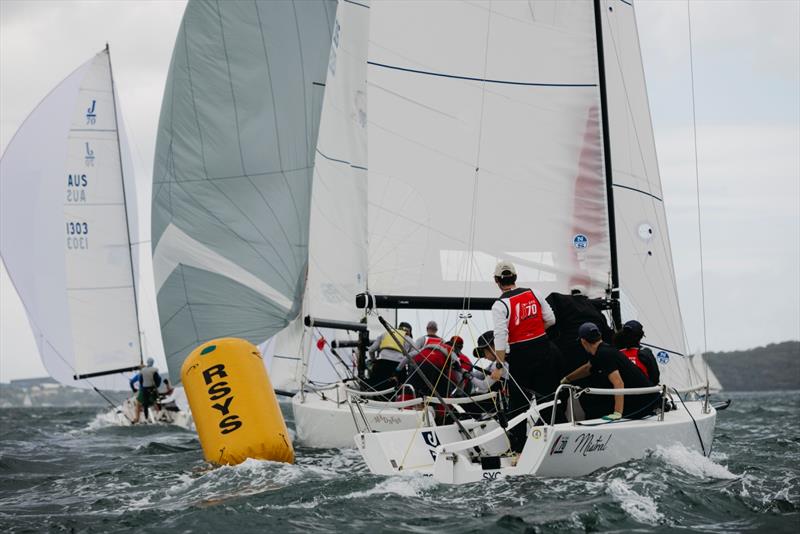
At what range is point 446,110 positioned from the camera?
10.5 m

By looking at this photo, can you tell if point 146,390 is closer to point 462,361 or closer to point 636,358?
point 462,361

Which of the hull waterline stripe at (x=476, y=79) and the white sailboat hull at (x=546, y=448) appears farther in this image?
the hull waterline stripe at (x=476, y=79)

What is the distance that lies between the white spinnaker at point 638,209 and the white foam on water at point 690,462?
235 cm

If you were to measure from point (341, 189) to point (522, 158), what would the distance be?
13.6 ft

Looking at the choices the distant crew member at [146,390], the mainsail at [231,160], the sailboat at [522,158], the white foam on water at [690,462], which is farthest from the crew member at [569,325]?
the distant crew member at [146,390]

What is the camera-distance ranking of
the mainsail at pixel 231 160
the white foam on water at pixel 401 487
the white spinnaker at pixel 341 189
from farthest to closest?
the mainsail at pixel 231 160, the white spinnaker at pixel 341 189, the white foam on water at pixel 401 487

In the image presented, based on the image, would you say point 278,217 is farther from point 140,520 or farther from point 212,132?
point 140,520

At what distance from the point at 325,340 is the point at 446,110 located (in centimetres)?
507

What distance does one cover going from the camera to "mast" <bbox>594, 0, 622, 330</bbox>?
9.95m

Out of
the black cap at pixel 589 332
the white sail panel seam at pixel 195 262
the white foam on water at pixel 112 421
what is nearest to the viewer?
the black cap at pixel 589 332

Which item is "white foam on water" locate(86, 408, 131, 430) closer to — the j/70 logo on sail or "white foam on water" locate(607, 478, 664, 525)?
the j/70 logo on sail

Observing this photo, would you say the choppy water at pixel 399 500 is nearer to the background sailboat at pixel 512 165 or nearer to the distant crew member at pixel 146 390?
the background sailboat at pixel 512 165

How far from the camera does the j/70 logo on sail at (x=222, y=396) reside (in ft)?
28.3

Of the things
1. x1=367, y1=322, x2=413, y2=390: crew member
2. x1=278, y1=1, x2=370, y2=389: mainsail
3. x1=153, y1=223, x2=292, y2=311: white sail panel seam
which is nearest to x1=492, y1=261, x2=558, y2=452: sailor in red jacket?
x1=367, y1=322, x2=413, y2=390: crew member
